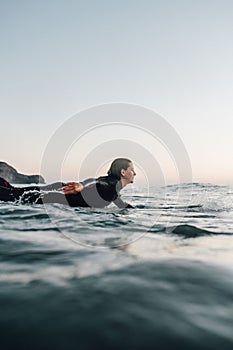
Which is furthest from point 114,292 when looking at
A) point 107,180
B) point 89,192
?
point 107,180

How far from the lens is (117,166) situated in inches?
358

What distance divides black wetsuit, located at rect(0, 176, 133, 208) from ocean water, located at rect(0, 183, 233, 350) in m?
3.51

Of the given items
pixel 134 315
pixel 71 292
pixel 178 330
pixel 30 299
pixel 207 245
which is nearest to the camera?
pixel 178 330

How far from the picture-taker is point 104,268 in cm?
314

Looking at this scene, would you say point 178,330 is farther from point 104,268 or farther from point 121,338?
point 104,268

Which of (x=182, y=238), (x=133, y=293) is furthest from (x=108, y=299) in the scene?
(x=182, y=238)

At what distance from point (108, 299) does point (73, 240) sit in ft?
7.85

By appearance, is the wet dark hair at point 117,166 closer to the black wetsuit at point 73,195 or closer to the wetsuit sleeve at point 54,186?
the black wetsuit at point 73,195

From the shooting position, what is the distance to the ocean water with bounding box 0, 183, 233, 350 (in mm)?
1758

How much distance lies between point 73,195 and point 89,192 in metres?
0.70

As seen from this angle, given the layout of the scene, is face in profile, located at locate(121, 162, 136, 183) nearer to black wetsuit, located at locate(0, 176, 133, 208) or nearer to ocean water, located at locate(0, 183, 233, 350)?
black wetsuit, located at locate(0, 176, 133, 208)

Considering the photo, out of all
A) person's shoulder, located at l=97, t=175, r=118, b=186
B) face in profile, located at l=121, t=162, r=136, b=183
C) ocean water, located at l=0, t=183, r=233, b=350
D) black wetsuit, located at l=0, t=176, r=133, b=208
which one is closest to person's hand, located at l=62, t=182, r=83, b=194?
black wetsuit, located at l=0, t=176, r=133, b=208

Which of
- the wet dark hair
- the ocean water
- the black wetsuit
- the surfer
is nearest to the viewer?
the ocean water

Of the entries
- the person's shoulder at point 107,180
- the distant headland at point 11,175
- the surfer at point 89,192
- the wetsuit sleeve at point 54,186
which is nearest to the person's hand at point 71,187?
the surfer at point 89,192
